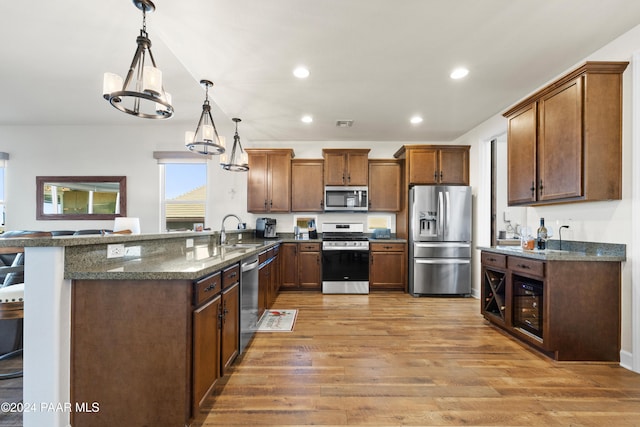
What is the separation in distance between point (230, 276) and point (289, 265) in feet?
8.42

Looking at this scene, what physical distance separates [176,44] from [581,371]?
4183 mm

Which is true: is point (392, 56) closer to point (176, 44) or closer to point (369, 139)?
point (176, 44)

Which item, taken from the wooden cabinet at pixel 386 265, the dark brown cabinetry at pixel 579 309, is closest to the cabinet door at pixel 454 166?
the wooden cabinet at pixel 386 265

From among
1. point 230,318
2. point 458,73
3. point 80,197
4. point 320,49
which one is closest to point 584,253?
point 458,73

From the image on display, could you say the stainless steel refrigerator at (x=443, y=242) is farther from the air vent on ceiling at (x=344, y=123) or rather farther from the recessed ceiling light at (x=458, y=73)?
the recessed ceiling light at (x=458, y=73)

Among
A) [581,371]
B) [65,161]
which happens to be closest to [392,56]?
[581,371]

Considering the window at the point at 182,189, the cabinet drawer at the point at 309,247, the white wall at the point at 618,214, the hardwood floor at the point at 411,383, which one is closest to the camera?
the hardwood floor at the point at 411,383

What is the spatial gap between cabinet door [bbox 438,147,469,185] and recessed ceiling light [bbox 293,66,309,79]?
2.72 meters

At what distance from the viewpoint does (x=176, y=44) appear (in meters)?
2.40

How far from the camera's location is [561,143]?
7.84ft

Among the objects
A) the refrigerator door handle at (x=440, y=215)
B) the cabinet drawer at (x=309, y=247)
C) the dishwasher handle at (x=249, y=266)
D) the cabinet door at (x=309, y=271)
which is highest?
the refrigerator door handle at (x=440, y=215)

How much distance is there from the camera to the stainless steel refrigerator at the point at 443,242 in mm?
4250

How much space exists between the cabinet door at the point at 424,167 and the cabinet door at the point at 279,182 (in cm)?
206

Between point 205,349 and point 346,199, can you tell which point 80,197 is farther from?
point 205,349
